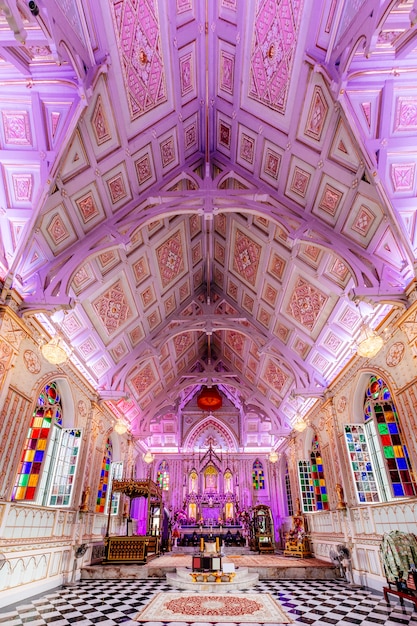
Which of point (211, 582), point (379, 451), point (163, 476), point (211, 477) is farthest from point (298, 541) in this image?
point (163, 476)

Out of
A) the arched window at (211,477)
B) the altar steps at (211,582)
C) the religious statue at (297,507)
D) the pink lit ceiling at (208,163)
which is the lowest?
the altar steps at (211,582)

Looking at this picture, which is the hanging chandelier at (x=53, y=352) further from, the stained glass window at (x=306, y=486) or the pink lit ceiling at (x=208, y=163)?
the stained glass window at (x=306, y=486)

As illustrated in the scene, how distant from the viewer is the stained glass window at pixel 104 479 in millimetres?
13294

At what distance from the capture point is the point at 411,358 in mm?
7168

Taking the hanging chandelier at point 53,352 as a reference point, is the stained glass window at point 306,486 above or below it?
below

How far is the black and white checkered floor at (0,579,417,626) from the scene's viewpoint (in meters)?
5.86

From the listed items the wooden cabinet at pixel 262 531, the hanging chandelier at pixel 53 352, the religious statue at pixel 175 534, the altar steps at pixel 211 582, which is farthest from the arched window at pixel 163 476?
the hanging chandelier at pixel 53 352

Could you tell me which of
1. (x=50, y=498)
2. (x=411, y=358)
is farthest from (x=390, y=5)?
(x=50, y=498)

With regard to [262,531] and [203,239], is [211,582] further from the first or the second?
[203,239]

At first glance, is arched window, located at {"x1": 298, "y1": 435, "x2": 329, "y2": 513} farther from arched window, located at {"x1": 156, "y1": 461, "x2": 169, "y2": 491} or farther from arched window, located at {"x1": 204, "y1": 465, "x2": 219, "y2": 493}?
arched window, located at {"x1": 156, "y1": 461, "x2": 169, "y2": 491}

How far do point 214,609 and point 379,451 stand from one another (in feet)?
18.6

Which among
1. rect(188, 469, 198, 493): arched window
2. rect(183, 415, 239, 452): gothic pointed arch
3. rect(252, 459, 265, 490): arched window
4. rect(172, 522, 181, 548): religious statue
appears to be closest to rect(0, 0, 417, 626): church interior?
rect(172, 522, 181, 548): religious statue

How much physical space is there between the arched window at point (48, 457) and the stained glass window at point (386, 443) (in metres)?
8.99

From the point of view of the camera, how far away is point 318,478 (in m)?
13.8
